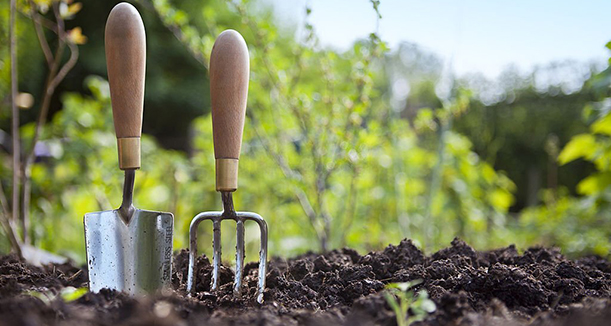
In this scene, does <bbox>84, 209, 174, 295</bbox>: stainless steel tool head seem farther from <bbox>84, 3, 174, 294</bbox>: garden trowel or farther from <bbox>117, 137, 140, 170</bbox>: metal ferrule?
<bbox>117, 137, 140, 170</bbox>: metal ferrule

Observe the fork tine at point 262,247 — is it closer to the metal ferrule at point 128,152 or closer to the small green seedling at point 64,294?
the metal ferrule at point 128,152

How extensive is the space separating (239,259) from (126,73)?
0.50 meters

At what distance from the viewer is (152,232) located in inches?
50.7

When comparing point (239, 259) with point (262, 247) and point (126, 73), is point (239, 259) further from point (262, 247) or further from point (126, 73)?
point (126, 73)

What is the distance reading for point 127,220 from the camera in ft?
4.24

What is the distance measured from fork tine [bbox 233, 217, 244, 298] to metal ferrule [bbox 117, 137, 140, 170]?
0.28 m

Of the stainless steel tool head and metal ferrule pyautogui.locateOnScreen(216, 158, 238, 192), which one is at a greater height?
metal ferrule pyautogui.locateOnScreen(216, 158, 238, 192)

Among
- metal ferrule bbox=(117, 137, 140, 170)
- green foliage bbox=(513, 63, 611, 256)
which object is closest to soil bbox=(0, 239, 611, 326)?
metal ferrule bbox=(117, 137, 140, 170)


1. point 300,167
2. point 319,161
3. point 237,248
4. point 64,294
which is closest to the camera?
point 64,294

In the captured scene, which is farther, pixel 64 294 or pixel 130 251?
pixel 130 251

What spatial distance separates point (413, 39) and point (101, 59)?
742 cm

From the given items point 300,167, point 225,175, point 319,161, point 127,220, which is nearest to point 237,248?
point 225,175

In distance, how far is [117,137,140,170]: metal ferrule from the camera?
1234mm

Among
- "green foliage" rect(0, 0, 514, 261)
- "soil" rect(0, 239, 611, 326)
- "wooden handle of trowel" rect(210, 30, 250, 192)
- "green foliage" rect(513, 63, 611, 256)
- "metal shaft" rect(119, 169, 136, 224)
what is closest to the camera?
"soil" rect(0, 239, 611, 326)
